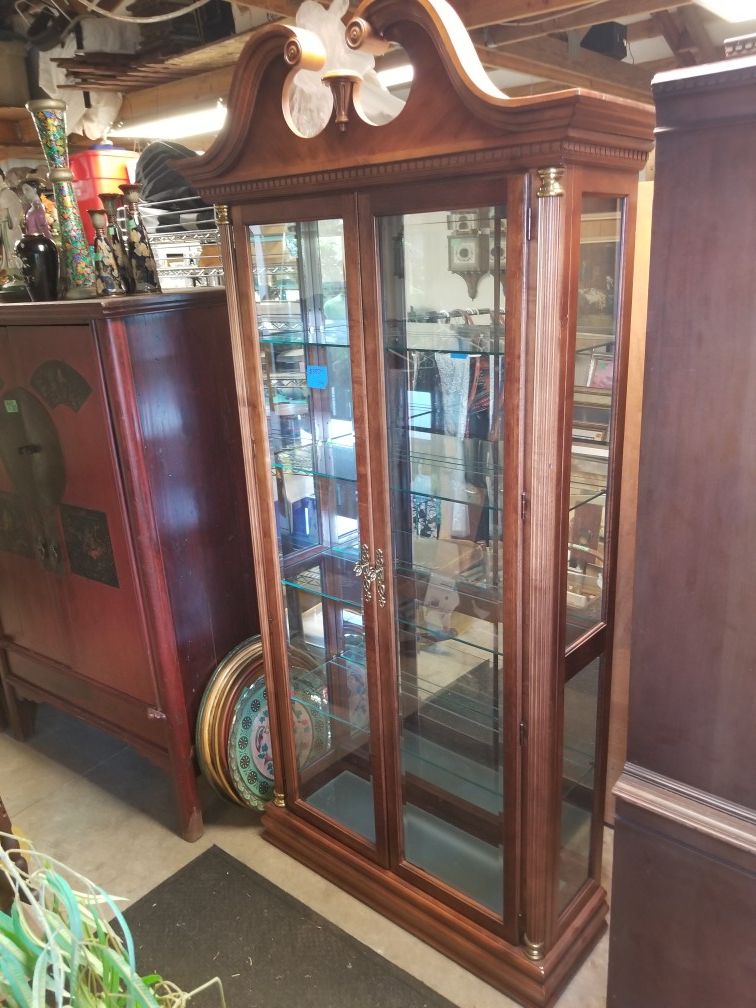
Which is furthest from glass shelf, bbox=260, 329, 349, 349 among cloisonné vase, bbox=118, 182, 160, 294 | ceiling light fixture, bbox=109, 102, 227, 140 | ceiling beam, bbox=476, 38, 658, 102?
ceiling light fixture, bbox=109, 102, 227, 140

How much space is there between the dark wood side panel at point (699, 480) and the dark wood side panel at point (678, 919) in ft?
0.35

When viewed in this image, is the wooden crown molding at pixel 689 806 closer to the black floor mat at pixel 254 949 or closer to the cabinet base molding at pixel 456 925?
the cabinet base molding at pixel 456 925

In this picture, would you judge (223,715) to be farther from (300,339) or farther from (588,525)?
(588,525)

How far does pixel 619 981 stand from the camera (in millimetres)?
1218

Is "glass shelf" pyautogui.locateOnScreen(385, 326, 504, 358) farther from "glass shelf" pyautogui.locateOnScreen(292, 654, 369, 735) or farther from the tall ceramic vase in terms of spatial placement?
the tall ceramic vase

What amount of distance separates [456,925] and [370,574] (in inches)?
33.0

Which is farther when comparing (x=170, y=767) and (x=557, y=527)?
(x=170, y=767)

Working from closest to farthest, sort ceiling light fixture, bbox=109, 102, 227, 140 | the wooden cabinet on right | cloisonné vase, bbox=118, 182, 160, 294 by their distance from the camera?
1. the wooden cabinet on right
2. cloisonné vase, bbox=118, 182, 160, 294
3. ceiling light fixture, bbox=109, 102, 227, 140

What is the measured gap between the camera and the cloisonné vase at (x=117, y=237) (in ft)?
6.31

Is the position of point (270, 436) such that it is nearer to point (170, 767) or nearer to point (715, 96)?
point (170, 767)

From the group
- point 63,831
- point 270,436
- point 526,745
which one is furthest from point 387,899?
point 270,436

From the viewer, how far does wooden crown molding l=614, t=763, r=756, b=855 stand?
100cm

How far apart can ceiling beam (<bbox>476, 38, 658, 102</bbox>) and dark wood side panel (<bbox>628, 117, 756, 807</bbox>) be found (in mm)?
2104

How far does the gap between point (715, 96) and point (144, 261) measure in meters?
Answer: 1.52
